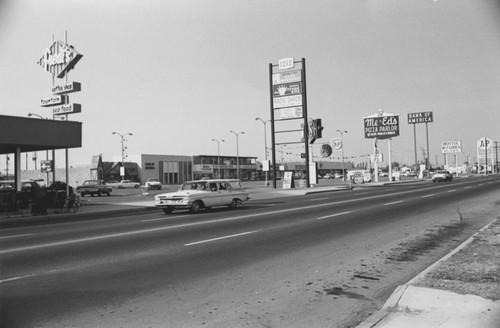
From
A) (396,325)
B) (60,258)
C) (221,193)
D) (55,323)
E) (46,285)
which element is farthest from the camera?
(221,193)

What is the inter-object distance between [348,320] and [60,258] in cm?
627

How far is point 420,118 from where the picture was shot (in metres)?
79.7

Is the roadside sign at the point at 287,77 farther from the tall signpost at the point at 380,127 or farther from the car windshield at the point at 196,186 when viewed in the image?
the car windshield at the point at 196,186

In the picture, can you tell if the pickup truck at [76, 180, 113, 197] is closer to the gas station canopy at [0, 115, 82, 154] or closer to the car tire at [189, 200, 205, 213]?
the gas station canopy at [0, 115, 82, 154]

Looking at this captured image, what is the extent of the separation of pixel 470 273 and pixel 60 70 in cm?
2872

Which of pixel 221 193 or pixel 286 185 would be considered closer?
pixel 221 193

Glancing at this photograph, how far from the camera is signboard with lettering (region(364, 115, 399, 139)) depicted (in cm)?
6188

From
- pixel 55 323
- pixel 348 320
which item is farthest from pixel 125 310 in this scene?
pixel 348 320

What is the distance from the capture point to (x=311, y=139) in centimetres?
4519

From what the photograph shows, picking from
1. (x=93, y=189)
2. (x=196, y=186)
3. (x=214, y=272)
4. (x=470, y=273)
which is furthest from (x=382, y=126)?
(x=214, y=272)

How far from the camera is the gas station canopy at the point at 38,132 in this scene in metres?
20.5

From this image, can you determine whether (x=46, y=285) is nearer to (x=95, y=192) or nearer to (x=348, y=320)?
(x=348, y=320)

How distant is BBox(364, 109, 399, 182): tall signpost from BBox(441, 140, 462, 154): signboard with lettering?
141 ft

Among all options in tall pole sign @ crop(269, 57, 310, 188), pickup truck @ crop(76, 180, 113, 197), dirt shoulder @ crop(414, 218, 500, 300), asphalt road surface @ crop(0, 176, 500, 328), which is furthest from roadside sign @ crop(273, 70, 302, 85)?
dirt shoulder @ crop(414, 218, 500, 300)
